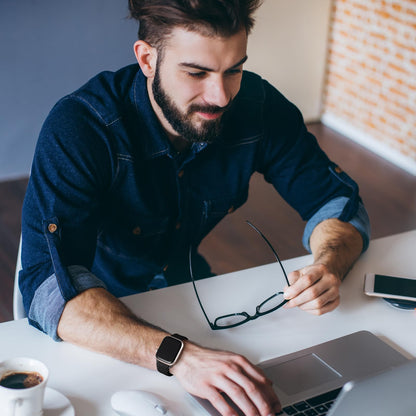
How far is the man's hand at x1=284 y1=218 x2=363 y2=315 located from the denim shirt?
0.13ft

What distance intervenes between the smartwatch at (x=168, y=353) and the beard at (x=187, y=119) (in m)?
0.49

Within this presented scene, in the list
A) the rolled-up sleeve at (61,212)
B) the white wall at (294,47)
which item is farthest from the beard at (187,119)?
the white wall at (294,47)

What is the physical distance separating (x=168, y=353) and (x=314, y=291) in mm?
321

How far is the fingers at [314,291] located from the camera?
113 centimetres

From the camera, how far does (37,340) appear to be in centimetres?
107

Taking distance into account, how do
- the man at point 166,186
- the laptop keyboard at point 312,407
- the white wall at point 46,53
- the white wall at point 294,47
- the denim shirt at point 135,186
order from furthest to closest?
the white wall at point 294,47 < the white wall at point 46,53 < the denim shirt at point 135,186 < the man at point 166,186 < the laptop keyboard at point 312,407

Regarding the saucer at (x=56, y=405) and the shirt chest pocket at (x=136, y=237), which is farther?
the shirt chest pocket at (x=136, y=237)

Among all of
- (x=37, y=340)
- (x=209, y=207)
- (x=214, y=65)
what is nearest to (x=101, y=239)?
(x=209, y=207)

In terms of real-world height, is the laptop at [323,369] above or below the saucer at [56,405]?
below

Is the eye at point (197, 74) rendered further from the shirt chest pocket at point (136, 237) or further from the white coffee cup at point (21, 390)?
the white coffee cup at point (21, 390)

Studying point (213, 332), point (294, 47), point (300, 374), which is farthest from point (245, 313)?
point (294, 47)

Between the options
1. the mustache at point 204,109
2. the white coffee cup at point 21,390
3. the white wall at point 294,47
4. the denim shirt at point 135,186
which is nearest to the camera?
the white coffee cup at point 21,390

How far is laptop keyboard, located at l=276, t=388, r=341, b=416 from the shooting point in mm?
914

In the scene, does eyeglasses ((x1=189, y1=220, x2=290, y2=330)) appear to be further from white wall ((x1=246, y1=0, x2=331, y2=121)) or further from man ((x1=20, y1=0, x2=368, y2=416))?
white wall ((x1=246, y1=0, x2=331, y2=121))
